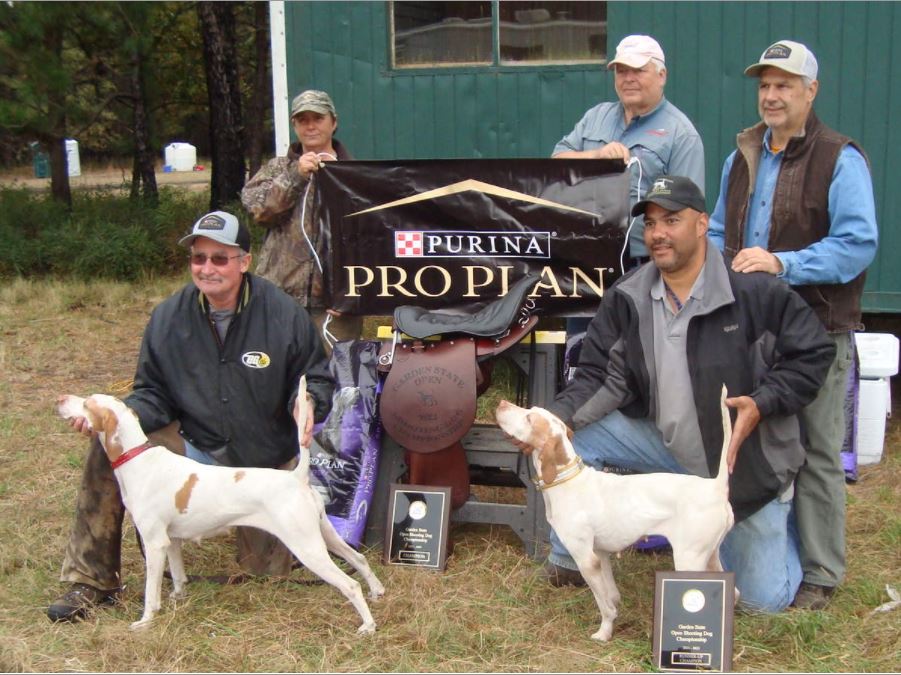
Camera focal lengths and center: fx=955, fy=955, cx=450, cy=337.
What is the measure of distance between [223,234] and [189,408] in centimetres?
67

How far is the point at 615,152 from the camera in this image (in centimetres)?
420

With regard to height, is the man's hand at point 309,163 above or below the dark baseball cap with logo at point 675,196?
above

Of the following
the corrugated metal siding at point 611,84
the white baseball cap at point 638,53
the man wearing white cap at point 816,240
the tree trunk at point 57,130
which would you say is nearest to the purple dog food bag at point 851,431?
the corrugated metal siding at point 611,84

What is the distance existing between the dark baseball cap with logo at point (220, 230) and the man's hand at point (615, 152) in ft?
5.45

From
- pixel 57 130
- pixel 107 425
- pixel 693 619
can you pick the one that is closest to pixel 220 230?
pixel 107 425

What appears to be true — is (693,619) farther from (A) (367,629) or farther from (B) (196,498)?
(B) (196,498)

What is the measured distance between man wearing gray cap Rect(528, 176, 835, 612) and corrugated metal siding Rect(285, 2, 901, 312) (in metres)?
2.97

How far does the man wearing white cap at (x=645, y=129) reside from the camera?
408 centimetres

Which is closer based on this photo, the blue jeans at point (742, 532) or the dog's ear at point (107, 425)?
the dog's ear at point (107, 425)

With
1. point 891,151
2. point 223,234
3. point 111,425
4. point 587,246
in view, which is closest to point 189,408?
point 111,425

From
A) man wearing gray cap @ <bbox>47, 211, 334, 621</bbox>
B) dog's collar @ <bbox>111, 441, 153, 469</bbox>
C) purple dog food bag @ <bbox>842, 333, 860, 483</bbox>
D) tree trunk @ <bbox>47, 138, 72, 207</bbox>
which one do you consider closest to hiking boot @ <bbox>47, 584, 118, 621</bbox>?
man wearing gray cap @ <bbox>47, 211, 334, 621</bbox>

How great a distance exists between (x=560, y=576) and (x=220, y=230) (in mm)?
1810

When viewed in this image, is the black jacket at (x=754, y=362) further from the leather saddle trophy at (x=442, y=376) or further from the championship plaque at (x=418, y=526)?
the championship plaque at (x=418, y=526)

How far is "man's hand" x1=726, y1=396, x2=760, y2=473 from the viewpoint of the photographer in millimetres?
3061
